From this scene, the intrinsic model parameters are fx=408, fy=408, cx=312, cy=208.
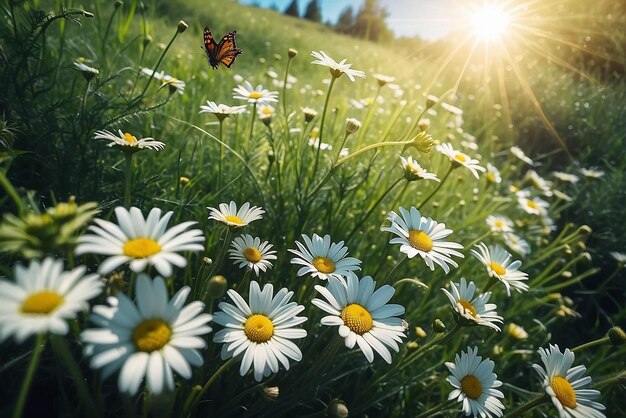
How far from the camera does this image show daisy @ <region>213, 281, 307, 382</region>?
2.79 ft

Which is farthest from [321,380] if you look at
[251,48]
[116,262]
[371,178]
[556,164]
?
[251,48]

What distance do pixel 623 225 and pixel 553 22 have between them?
7152mm

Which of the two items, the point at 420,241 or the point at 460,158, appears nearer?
the point at 420,241

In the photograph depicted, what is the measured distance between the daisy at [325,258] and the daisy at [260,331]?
0.45ft

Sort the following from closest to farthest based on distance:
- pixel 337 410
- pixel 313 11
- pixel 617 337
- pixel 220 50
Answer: pixel 337 410, pixel 617 337, pixel 220 50, pixel 313 11

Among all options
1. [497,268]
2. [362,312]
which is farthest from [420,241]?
[497,268]

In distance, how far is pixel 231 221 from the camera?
107 cm

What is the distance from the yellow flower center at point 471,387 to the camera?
110 centimetres

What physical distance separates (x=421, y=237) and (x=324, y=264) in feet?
1.01

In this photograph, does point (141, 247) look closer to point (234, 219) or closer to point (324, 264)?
point (234, 219)

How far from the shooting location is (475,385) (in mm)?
1122

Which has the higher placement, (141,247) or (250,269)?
(141,247)

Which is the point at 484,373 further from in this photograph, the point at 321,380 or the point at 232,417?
the point at 232,417

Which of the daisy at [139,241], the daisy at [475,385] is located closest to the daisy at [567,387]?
the daisy at [475,385]
